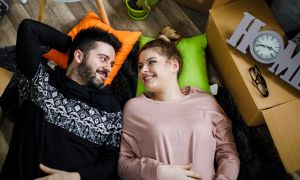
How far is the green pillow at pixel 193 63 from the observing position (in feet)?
6.47

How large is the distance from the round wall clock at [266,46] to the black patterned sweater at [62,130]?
0.77 m

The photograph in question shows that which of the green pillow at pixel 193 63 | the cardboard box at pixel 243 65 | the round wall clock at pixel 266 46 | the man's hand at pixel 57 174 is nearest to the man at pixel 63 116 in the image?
the man's hand at pixel 57 174

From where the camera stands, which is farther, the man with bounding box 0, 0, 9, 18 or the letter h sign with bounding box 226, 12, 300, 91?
the man with bounding box 0, 0, 9, 18

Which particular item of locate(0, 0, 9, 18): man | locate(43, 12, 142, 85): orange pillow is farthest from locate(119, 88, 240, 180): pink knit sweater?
locate(0, 0, 9, 18): man

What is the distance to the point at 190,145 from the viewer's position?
1665mm

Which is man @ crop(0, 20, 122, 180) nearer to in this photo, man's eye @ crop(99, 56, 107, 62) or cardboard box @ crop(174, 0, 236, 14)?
man's eye @ crop(99, 56, 107, 62)

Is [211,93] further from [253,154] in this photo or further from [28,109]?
[28,109]

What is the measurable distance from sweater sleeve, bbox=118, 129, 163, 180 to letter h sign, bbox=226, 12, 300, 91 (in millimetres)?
732

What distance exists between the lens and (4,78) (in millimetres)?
1894

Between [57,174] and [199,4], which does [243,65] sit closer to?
[199,4]

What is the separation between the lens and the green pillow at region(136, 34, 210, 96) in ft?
6.47

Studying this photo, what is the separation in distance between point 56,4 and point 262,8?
135 centimetres

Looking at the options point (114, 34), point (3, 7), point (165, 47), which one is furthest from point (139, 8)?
point (3, 7)

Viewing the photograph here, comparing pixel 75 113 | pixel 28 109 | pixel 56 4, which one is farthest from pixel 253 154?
pixel 56 4
